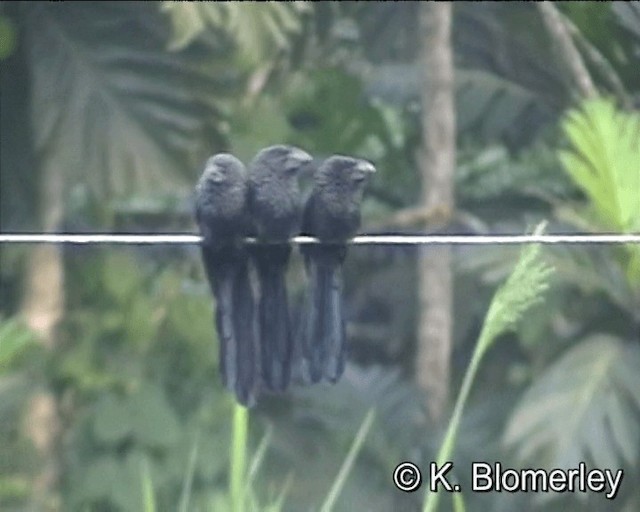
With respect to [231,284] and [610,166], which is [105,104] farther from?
[231,284]

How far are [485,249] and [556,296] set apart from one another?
0.83 feet

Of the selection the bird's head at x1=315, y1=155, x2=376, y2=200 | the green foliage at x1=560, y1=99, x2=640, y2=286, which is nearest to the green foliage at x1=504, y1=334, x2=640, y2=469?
the green foliage at x1=560, y1=99, x2=640, y2=286

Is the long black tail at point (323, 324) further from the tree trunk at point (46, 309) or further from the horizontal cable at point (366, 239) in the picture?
the tree trunk at point (46, 309)

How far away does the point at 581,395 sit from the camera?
420cm

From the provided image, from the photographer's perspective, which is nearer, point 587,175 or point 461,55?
point 587,175

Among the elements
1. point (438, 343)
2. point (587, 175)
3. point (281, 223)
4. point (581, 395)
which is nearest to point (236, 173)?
point (281, 223)

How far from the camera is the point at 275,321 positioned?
2219 mm

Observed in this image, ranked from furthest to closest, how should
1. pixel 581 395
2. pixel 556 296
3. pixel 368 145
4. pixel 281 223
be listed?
pixel 368 145 < pixel 556 296 < pixel 581 395 < pixel 281 223

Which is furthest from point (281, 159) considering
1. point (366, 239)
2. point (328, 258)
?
point (366, 239)

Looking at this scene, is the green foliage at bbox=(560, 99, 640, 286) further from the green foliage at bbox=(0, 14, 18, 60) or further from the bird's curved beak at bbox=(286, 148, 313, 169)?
the green foliage at bbox=(0, 14, 18, 60)

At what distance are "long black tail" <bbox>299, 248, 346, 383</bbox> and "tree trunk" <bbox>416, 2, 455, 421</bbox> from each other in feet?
8.08

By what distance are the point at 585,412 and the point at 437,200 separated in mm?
854

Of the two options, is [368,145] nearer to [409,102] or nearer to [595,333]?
[409,102]

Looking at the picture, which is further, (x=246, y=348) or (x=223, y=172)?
(x=223, y=172)
